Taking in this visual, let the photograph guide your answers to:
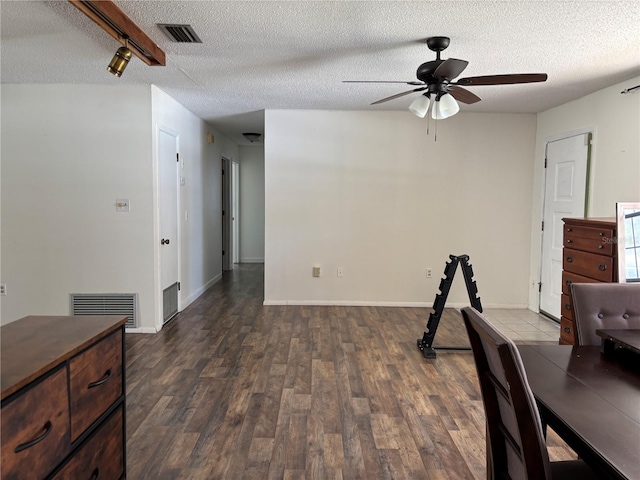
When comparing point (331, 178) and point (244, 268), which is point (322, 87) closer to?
point (331, 178)

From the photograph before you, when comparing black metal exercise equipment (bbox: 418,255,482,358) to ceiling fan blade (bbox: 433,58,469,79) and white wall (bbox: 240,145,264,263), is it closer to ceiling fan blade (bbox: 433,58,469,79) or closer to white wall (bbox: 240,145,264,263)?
ceiling fan blade (bbox: 433,58,469,79)

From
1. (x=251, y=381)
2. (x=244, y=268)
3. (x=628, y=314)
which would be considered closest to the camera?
(x=628, y=314)

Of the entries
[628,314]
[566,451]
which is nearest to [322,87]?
[628,314]

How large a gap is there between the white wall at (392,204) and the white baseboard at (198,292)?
0.98 m

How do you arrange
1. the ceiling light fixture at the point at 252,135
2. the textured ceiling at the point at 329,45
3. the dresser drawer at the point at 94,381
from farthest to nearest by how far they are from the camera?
1. the ceiling light fixture at the point at 252,135
2. the textured ceiling at the point at 329,45
3. the dresser drawer at the point at 94,381

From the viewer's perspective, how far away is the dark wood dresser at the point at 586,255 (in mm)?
2873

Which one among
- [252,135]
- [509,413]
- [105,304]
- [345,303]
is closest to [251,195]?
[252,135]

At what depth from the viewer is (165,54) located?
10.00 ft

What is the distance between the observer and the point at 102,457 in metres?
1.45

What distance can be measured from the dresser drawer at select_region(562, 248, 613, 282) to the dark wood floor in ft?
3.71

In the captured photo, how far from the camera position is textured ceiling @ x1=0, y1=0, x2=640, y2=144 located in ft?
7.53

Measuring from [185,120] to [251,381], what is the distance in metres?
3.28

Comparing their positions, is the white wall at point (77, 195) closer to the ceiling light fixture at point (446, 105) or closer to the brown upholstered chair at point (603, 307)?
the ceiling light fixture at point (446, 105)

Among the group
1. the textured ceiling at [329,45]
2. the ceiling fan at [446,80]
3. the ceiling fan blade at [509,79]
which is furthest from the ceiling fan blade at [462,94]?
the textured ceiling at [329,45]
